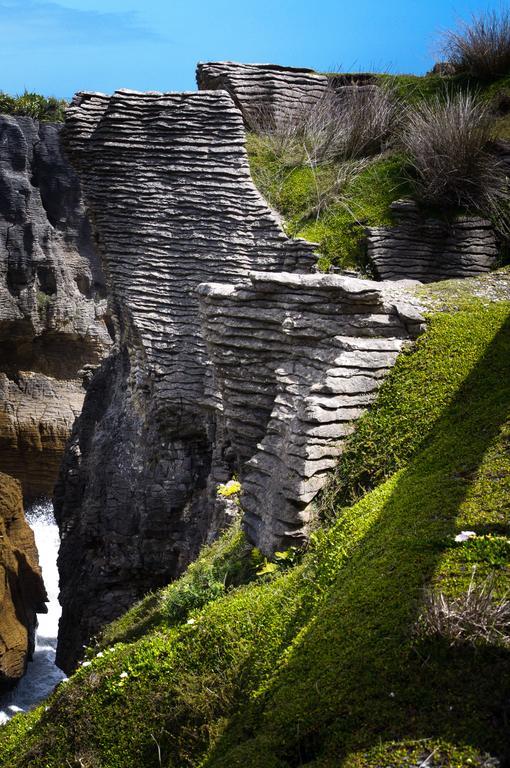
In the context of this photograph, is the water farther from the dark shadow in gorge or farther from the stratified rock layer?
the stratified rock layer

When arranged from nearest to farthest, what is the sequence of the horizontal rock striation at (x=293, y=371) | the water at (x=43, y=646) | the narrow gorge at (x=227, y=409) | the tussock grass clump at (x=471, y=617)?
the tussock grass clump at (x=471, y=617) < the narrow gorge at (x=227, y=409) < the horizontal rock striation at (x=293, y=371) < the water at (x=43, y=646)

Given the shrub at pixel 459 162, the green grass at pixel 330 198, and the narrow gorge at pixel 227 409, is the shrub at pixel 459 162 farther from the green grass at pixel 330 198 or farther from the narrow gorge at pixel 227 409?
the green grass at pixel 330 198

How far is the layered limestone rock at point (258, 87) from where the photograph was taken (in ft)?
49.4

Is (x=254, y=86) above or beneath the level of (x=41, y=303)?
above

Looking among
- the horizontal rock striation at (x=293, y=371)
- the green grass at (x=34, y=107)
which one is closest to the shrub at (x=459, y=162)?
the horizontal rock striation at (x=293, y=371)

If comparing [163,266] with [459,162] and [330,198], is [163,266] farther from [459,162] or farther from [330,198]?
[459,162]

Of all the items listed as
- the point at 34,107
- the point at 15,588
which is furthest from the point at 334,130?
the point at 34,107

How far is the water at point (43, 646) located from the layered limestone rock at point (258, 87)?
33.5 ft

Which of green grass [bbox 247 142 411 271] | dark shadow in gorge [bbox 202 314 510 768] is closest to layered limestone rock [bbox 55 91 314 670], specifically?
green grass [bbox 247 142 411 271]

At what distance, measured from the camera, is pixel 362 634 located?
406 centimetres

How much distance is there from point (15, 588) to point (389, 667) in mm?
12509

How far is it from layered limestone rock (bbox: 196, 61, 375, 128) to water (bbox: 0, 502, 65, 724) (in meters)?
10.2

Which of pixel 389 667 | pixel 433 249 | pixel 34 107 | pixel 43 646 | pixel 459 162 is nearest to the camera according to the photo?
A: pixel 389 667

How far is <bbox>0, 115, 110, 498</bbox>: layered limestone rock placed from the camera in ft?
80.7
